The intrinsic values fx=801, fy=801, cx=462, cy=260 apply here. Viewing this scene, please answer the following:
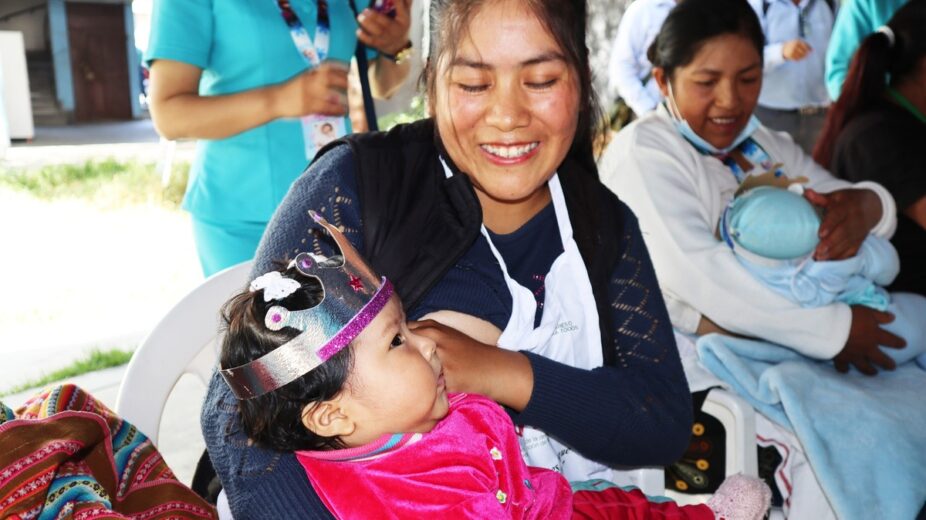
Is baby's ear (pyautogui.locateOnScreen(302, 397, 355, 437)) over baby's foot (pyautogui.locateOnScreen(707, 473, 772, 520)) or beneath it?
over

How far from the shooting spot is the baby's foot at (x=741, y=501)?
A: 1472 millimetres

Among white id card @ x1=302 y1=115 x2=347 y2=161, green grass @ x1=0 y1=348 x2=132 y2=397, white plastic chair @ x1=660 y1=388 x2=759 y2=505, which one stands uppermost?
white id card @ x1=302 y1=115 x2=347 y2=161

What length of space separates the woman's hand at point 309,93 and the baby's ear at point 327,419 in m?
1.15

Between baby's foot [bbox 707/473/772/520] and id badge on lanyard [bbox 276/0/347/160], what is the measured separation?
1.37 m

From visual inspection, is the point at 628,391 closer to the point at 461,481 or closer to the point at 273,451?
the point at 461,481

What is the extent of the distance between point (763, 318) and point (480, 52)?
1.16 metres

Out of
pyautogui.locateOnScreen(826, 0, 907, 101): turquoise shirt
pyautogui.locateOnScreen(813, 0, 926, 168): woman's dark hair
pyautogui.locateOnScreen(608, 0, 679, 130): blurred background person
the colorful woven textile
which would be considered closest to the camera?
the colorful woven textile

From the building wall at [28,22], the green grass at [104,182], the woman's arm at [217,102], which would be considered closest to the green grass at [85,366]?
the green grass at [104,182]

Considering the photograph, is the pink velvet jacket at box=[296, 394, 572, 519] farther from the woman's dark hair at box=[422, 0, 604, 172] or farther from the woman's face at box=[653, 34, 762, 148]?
the woman's face at box=[653, 34, 762, 148]

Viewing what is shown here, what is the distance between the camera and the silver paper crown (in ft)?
3.65

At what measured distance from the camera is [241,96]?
84.0 inches

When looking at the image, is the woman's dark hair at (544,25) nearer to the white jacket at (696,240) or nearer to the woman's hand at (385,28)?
the white jacket at (696,240)

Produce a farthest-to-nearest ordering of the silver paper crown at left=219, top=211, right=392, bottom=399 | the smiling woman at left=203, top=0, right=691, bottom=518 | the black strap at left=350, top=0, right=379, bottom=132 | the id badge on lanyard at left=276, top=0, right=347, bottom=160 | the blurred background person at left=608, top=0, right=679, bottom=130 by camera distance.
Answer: the blurred background person at left=608, top=0, right=679, bottom=130 → the black strap at left=350, top=0, right=379, bottom=132 → the id badge on lanyard at left=276, top=0, right=347, bottom=160 → the smiling woman at left=203, top=0, right=691, bottom=518 → the silver paper crown at left=219, top=211, right=392, bottom=399

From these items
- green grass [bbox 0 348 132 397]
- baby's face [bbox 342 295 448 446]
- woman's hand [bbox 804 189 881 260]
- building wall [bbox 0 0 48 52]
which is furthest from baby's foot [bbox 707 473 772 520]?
building wall [bbox 0 0 48 52]
